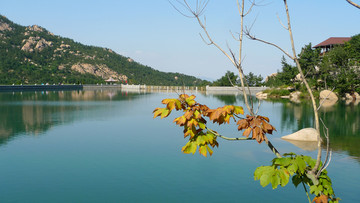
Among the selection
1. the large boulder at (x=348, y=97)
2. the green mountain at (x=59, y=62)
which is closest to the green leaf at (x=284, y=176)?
the large boulder at (x=348, y=97)

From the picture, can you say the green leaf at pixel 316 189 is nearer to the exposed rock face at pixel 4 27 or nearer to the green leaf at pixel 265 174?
the green leaf at pixel 265 174

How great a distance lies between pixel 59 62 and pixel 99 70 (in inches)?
776

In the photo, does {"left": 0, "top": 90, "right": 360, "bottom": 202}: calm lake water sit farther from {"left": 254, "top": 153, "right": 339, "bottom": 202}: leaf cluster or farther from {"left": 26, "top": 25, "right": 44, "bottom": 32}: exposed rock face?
{"left": 26, "top": 25, "right": 44, "bottom": 32}: exposed rock face

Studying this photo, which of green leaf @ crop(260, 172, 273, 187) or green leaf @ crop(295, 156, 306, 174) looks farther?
green leaf @ crop(295, 156, 306, 174)

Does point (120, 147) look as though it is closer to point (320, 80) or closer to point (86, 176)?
point (86, 176)

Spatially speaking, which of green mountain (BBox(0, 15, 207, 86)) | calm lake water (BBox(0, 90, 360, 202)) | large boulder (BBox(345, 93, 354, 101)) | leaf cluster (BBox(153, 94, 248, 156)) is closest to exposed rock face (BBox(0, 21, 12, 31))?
green mountain (BBox(0, 15, 207, 86))

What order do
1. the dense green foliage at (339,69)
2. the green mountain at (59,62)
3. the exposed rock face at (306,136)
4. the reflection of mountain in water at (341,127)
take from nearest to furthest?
the reflection of mountain in water at (341,127) < the exposed rock face at (306,136) < the dense green foliage at (339,69) < the green mountain at (59,62)

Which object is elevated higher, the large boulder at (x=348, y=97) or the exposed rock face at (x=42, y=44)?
the exposed rock face at (x=42, y=44)

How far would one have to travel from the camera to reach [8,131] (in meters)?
25.1

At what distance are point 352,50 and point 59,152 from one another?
61.0 m

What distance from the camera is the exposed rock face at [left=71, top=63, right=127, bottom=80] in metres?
150

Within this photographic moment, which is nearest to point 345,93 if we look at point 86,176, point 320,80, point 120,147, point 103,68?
point 320,80

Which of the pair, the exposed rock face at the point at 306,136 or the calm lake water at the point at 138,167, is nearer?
the calm lake water at the point at 138,167

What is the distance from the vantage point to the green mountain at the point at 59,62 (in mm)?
121125
